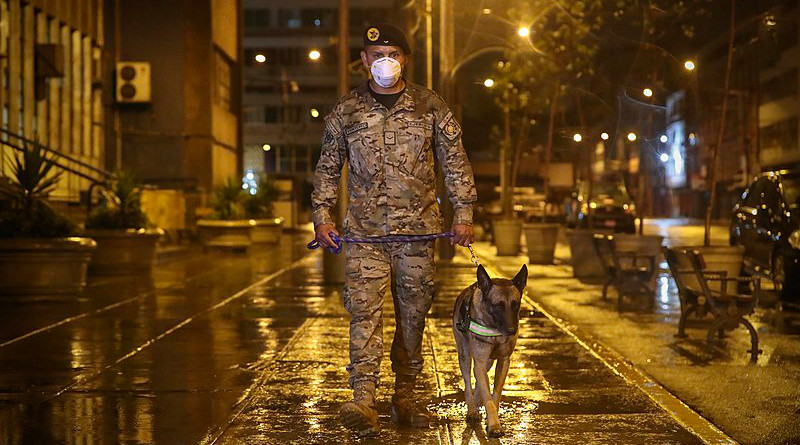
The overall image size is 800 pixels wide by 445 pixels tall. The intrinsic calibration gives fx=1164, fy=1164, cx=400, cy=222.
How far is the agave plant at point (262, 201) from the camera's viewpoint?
113ft

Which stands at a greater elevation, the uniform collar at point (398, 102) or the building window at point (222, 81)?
the building window at point (222, 81)

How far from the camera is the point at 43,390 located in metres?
8.09

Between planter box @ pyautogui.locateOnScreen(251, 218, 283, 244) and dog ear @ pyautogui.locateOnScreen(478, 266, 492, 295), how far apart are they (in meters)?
29.3

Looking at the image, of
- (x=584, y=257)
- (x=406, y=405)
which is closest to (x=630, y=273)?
(x=584, y=257)

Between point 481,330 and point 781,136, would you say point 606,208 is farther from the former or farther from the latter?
point 481,330

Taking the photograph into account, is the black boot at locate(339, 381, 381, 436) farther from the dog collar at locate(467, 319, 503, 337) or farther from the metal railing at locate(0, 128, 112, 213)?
the metal railing at locate(0, 128, 112, 213)

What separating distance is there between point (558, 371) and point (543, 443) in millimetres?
2741

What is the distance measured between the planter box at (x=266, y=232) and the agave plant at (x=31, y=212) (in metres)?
19.3

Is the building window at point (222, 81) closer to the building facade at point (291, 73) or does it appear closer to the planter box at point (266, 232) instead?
the planter box at point (266, 232)

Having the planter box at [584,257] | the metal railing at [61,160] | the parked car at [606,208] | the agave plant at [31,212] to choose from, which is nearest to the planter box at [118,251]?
the metal railing at [61,160]

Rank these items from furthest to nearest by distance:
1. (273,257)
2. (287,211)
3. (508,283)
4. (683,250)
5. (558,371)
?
(287,211) → (273,257) → (683,250) → (558,371) → (508,283)

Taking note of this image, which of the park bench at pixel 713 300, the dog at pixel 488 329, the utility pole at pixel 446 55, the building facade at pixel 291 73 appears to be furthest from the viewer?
the building facade at pixel 291 73

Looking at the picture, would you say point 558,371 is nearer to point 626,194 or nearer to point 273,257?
point 273,257

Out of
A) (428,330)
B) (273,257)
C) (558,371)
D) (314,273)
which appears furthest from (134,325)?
(273,257)
